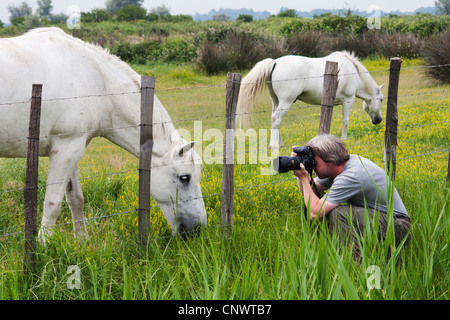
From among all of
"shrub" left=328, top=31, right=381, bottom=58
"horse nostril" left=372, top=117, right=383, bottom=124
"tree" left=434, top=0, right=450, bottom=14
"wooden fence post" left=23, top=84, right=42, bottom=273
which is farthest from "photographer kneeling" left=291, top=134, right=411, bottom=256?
"tree" left=434, top=0, right=450, bottom=14

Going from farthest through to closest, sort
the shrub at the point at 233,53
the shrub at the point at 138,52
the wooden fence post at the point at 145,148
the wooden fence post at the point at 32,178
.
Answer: the shrub at the point at 138,52 → the shrub at the point at 233,53 → the wooden fence post at the point at 145,148 → the wooden fence post at the point at 32,178

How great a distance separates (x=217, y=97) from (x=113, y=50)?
914cm

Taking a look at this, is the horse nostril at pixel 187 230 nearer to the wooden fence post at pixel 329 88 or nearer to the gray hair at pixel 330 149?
the gray hair at pixel 330 149

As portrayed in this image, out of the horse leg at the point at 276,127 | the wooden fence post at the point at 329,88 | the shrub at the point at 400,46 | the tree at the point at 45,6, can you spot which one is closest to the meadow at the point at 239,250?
the wooden fence post at the point at 329,88

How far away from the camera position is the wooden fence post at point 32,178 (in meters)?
3.29

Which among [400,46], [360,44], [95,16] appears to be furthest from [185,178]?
[95,16]

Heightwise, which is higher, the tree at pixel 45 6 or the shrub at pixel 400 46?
the tree at pixel 45 6

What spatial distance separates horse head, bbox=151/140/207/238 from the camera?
4.21m

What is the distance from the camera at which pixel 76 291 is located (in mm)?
3148

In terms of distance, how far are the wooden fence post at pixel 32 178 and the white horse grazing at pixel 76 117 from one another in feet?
1.07

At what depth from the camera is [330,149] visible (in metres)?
3.47

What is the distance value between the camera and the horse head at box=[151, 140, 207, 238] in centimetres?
96

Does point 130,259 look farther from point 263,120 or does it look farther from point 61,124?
point 263,120
